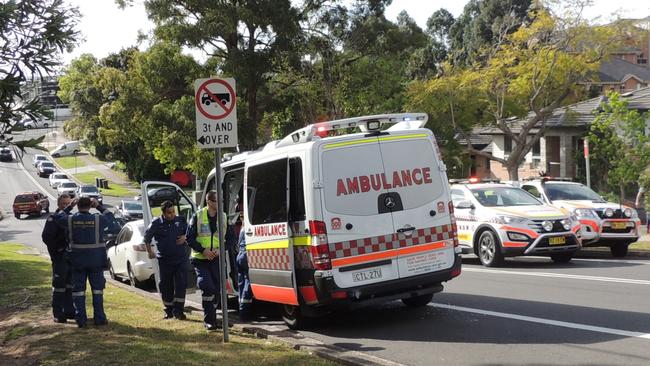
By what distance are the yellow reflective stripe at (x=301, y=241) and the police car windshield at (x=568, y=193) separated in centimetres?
1036

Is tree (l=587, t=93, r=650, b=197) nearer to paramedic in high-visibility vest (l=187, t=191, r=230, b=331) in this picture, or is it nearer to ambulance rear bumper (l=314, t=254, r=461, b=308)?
ambulance rear bumper (l=314, t=254, r=461, b=308)

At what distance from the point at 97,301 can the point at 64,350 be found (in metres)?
1.52

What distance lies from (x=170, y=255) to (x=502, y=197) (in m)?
8.65

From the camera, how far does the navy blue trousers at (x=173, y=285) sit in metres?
10.0

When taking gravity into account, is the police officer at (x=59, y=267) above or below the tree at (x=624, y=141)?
below

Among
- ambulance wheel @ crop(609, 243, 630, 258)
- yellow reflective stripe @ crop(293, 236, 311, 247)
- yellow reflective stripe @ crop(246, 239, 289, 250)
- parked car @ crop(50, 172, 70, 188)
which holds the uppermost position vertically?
parked car @ crop(50, 172, 70, 188)

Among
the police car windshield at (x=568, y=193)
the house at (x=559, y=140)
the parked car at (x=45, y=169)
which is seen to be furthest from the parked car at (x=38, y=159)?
the police car windshield at (x=568, y=193)

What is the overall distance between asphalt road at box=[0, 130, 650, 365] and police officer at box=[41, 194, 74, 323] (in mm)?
2734

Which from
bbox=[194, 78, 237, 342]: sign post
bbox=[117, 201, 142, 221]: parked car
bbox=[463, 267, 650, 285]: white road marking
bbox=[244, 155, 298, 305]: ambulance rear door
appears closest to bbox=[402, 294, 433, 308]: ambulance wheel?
bbox=[244, 155, 298, 305]: ambulance rear door

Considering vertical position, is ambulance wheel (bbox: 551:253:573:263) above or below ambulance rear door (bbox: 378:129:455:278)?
below

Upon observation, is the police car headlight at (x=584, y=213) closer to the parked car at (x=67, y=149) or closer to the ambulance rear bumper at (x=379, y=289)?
the ambulance rear bumper at (x=379, y=289)

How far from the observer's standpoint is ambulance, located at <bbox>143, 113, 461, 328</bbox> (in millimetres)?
8703

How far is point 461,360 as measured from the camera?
7418 millimetres

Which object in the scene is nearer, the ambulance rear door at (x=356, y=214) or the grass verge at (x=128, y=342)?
the grass verge at (x=128, y=342)
